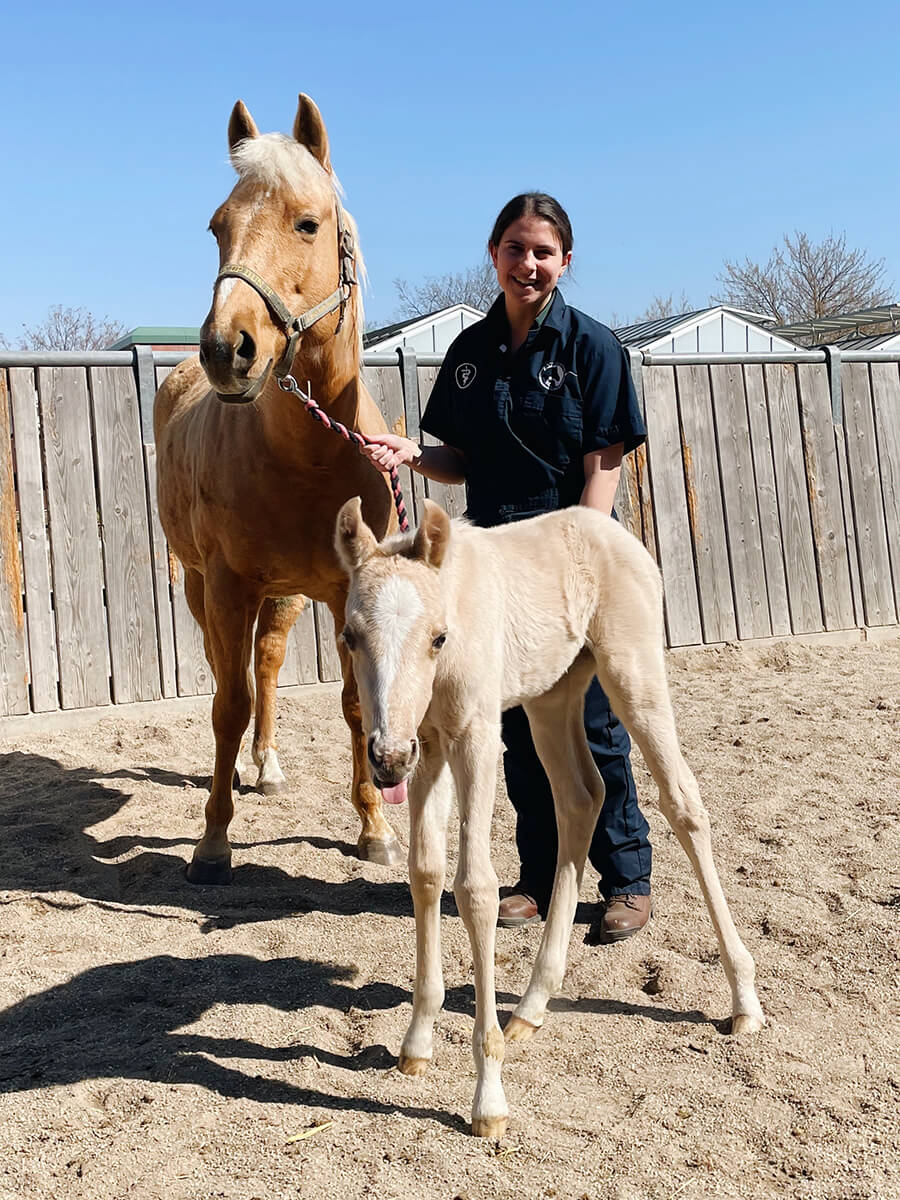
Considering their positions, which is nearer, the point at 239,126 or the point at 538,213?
the point at 538,213

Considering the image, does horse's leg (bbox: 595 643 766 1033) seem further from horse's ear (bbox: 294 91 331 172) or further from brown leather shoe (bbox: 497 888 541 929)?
horse's ear (bbox: 294 91 331 172)

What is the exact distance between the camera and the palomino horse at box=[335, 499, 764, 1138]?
238cm

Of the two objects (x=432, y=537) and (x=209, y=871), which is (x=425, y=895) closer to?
(x=432, y=537)

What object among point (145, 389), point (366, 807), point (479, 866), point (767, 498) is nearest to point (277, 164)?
point (479, 866)

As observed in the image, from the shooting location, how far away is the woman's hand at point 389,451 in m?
3.40

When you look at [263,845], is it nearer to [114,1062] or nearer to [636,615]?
[114,1062]

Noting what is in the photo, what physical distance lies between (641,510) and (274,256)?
5.31 meters

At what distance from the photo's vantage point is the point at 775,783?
525 cm

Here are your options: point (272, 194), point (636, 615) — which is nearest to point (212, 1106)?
point (636, 615)

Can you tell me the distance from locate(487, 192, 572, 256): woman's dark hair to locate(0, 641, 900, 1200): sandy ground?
2.33 meters

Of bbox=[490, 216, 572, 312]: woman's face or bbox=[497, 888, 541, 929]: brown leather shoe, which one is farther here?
bbox=[497, 888, 541, 929]: brown leather shoe

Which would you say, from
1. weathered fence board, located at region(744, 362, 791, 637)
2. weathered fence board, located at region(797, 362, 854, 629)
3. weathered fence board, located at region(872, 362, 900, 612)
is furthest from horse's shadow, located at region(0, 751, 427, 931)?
weathered fence board, located at region(872, 362, 900, 612)

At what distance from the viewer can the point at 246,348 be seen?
327 centimetres

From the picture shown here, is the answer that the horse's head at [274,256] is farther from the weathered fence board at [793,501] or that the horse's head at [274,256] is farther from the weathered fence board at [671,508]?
the weathered fence board at [793,501]
